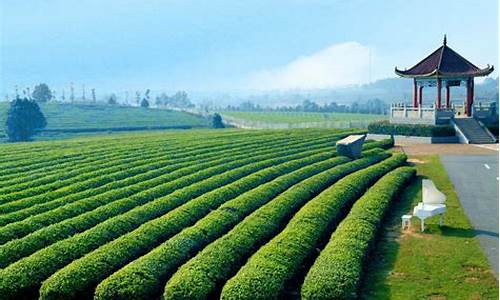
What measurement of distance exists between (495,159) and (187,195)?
1743cm

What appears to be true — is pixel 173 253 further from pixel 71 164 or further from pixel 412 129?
pixel 412 129

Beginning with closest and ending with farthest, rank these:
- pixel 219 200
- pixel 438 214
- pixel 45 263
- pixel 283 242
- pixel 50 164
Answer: pixel 45 263 → pixel 283 242 → pixel 438 214 → pixel 219 200 → pixel 50 164

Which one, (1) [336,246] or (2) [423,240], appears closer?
(1) [336,246]

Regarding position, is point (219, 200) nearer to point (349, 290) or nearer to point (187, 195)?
point (187, 195)

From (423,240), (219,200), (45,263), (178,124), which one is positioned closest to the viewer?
(45,263)

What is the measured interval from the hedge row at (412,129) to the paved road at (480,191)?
7.49m

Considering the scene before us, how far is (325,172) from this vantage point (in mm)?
23516

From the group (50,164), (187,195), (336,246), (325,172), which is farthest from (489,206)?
(50,164)

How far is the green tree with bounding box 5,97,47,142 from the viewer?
239 ft

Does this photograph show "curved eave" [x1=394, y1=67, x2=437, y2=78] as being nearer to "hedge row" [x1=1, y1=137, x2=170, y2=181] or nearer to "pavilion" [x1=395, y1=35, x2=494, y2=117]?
"pavilion" [x1=395, y1=35, x2=494, y2=117]

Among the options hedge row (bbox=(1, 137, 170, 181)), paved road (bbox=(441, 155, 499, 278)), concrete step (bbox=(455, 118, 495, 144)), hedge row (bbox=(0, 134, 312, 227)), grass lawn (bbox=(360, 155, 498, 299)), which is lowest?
grass lawn (bbox=(360, 155, 498, 299))

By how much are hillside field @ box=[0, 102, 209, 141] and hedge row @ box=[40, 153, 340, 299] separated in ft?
206

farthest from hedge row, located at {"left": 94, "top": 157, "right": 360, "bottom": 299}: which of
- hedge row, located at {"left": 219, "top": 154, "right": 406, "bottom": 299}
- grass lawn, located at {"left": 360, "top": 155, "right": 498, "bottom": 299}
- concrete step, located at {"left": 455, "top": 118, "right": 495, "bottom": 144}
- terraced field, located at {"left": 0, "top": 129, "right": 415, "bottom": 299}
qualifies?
concrete step, located at {"left": 455, "top": 118, "right": 495, "bottom": 144}

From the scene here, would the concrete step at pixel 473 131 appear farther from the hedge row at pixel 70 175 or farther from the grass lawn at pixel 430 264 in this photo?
the grass lawn at pixel 430 264
